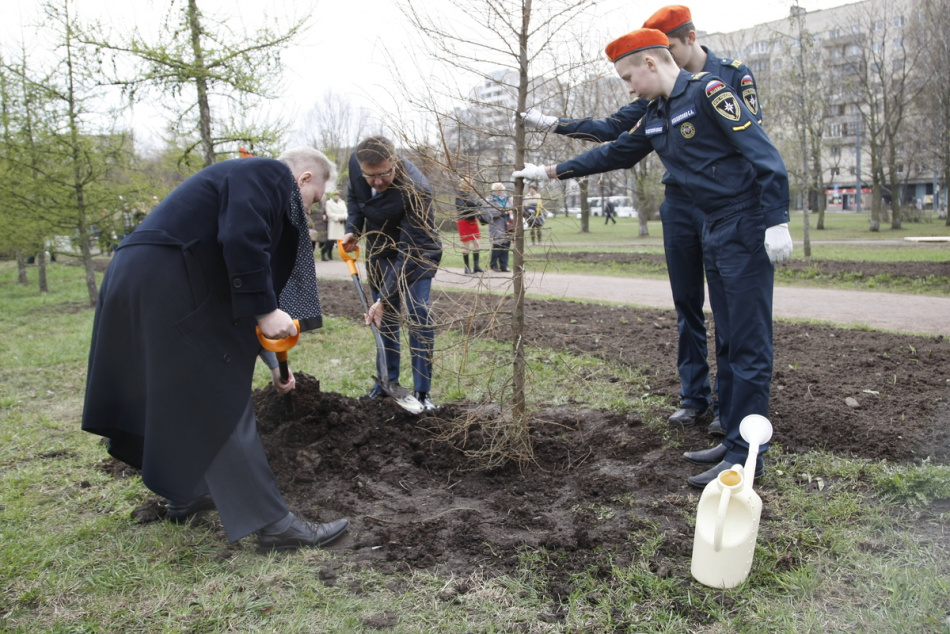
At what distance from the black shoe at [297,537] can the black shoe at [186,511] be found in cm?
49

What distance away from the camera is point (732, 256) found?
10.2 ft

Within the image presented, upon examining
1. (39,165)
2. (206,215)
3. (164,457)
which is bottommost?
(164,457)

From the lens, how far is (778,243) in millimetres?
2902

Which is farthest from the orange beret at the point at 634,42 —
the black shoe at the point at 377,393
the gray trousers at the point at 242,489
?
the black shoe at the point at 377,393

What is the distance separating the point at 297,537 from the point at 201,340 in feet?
2.86

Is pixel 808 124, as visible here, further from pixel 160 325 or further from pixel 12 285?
pixel 12 285

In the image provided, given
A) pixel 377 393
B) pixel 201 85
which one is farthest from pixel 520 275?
pixel 201 85

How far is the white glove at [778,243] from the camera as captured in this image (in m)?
2.89

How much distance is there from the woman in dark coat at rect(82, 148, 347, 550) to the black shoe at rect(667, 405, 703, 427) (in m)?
2.00

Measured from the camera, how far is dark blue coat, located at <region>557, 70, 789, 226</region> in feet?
9.67

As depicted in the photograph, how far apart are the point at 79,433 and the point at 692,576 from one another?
3823mm

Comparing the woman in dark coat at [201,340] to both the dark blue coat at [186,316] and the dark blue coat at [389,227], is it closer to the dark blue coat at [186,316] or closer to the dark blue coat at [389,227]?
the dark blue coat at [186,316]

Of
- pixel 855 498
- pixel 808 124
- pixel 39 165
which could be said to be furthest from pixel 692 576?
pixel 808 124

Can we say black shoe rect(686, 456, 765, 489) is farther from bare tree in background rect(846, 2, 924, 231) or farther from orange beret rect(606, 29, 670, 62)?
bare tree in background rect(846, 2, 924, 231)
